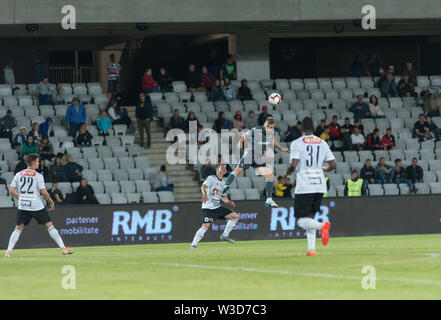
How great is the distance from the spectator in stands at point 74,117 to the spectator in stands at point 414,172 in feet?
35.8

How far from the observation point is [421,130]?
114ft

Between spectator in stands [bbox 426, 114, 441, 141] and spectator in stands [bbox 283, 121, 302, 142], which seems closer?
spectator in stands [bbox 283, 121, 302, 142]

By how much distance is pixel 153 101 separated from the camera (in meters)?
35.6

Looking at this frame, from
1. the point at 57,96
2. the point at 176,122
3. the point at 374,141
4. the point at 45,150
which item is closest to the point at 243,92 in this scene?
the point at 176,122

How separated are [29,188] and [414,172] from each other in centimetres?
1648

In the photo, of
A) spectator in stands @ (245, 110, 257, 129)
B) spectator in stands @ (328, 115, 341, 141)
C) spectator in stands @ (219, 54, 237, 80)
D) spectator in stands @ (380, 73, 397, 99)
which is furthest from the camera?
spectator in stands @ (380, 73, 397, 99)

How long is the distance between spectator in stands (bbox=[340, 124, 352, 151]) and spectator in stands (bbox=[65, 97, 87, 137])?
29.2 ft

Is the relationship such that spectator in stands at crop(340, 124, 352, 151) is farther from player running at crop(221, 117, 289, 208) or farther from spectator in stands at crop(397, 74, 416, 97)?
player running at crop(221, 117, 289, 208)

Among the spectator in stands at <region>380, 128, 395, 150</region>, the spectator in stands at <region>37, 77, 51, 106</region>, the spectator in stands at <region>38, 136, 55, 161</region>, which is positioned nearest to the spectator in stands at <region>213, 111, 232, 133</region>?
the spectator in stands at <region>380, 128, 395, 150</region>

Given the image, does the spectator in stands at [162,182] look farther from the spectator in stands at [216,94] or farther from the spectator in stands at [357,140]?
the spectator in stands at [357,140]

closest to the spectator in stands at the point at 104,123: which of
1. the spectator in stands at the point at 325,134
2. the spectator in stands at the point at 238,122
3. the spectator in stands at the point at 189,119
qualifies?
the spectator in stands at the point at 189,119

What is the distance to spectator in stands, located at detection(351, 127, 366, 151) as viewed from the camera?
111 ft

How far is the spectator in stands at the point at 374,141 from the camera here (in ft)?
111
